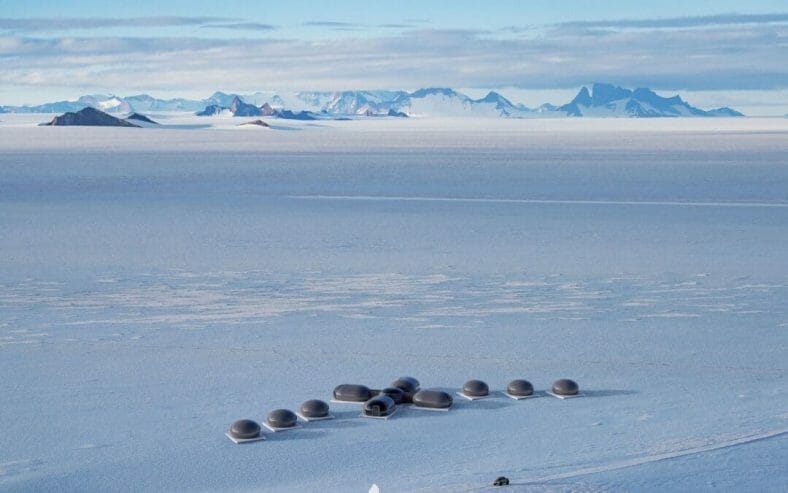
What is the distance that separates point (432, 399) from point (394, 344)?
1.09 meters

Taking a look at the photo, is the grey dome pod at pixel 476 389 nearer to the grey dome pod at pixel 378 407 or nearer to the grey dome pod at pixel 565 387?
the grey dome pod at pixel 565 387

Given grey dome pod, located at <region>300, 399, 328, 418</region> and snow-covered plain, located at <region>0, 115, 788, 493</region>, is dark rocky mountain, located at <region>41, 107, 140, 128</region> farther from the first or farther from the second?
grey dome pod, located at <region>300, 399, 328, 418</region>

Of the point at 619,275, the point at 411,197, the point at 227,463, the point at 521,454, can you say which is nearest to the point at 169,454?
the point at 227,463

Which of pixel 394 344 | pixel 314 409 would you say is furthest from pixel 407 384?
pixel 394 344

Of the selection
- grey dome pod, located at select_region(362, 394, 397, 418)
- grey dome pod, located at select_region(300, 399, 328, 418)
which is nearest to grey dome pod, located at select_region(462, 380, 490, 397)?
grey dome pod, located at select_region(362, 394, 397, 418)

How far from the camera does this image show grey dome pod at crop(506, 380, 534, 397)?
14.4 ft

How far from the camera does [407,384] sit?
4.34 m

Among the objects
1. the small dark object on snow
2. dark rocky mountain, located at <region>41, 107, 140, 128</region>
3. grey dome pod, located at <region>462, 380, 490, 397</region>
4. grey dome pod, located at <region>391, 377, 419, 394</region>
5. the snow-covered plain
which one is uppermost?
the small dark object on snow

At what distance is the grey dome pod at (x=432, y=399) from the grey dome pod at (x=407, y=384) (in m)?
0.05

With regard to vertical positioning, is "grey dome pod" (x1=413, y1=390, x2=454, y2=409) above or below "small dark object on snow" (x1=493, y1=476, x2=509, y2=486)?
below

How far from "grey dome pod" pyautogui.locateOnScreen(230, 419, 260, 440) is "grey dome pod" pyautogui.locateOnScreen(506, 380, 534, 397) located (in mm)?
1132

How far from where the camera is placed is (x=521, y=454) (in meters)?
3.70

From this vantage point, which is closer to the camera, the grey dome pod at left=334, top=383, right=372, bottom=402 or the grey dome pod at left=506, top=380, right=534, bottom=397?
the grey dome pod at left=334, top=383, right=372, bottom=402

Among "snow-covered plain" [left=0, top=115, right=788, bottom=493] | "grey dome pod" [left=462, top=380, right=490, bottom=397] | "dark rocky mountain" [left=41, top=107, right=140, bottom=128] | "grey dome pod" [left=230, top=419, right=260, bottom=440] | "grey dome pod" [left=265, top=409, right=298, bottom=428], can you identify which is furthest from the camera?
"dark rocky mountain" [left=41, top=107, right=140, bottom=128]
